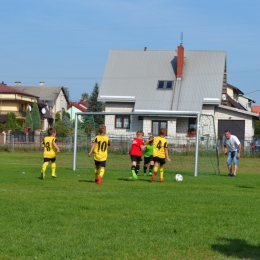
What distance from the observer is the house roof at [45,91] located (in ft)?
338

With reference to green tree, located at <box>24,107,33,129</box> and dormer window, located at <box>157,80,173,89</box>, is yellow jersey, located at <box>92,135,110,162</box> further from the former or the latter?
green tree, located at <box>24,107,33,129</box>

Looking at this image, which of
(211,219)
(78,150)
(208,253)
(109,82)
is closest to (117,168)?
(78,150)

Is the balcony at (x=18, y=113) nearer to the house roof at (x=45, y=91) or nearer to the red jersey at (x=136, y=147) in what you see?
the house roof at (x=45, y=91)

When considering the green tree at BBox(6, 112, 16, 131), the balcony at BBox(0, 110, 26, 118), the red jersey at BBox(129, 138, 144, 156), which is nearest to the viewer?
the red jersey at BBox(129, 138, 144, 156)

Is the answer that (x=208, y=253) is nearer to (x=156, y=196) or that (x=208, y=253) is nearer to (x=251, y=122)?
(x=156, y=196)

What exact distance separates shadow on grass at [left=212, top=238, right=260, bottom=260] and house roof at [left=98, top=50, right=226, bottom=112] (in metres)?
46.9

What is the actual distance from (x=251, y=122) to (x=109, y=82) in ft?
45.9

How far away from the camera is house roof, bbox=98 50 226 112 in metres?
56.1

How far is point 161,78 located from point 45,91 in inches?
2016

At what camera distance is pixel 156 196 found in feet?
46.0

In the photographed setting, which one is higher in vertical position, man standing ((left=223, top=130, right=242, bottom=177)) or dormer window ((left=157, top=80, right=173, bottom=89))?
dormer window ((left=157, top=80, right=173, bottom=89))

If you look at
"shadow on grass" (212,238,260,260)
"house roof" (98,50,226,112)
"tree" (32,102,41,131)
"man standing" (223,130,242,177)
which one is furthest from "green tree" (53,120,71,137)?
"shadow on grass" (212,238,260,260)

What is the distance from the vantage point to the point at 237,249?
7816mm

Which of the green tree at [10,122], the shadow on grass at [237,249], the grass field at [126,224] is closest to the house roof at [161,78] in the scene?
the green tree at [10,122]
